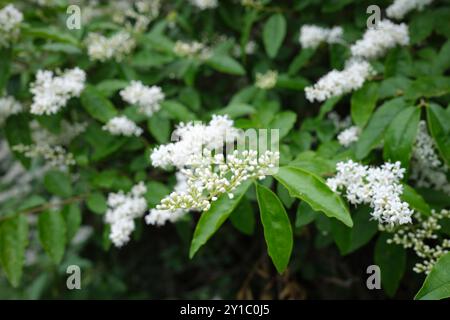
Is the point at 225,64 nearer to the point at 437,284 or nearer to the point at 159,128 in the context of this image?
the point at 159,128

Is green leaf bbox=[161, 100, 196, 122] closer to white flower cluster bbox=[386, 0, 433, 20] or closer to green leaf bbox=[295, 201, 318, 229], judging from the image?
green leaf bbox=[295, 201, 318, 229]

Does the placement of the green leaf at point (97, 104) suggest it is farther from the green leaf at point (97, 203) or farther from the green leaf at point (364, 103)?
the green leaf at point (364, 103)

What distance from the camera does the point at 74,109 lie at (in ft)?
8.83

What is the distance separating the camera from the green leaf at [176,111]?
2.36 metres

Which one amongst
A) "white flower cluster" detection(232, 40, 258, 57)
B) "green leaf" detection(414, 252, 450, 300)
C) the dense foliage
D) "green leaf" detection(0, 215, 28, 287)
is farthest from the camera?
"white flower cluster" detection(232, 40, 258, 57)

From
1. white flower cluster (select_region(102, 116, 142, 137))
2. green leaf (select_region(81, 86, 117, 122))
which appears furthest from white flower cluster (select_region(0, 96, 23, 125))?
white flower cluster (select_region(102, 116, 142, 137))

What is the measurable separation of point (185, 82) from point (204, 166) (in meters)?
1.26

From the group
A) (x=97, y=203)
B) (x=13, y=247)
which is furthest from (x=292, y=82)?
(x=13, y=247)

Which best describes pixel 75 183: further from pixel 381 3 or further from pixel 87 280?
pixel 381 3

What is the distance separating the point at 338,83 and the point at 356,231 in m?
0.66

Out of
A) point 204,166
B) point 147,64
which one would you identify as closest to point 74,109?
point 147,64

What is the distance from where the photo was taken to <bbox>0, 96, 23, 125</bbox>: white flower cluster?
2447 mm

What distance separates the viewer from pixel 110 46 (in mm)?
2584

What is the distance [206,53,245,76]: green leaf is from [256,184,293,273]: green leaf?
1.21 meters
